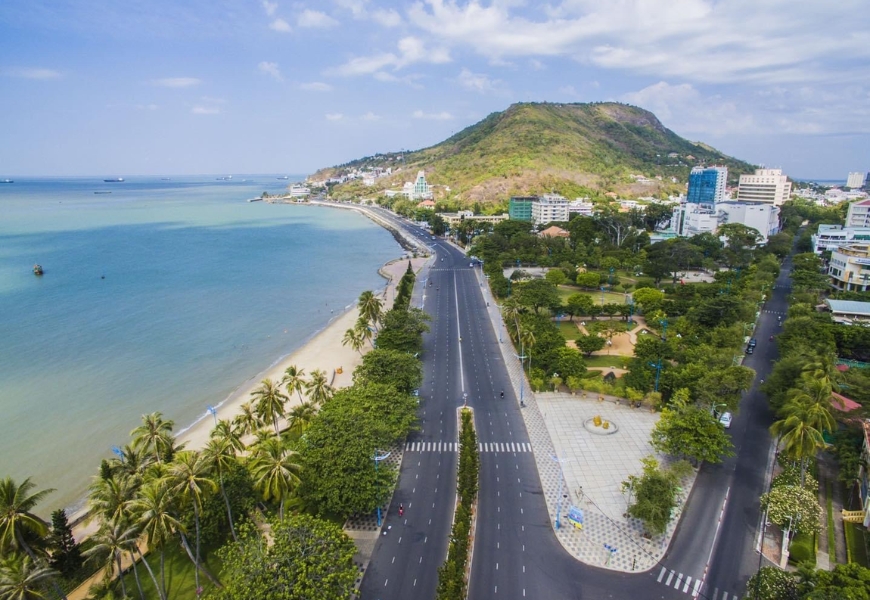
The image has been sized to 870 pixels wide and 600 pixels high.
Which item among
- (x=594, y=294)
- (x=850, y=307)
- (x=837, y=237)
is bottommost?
(x=594, y=294)

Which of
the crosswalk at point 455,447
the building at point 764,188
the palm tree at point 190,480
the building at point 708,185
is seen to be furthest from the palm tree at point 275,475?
the building at point 764,188

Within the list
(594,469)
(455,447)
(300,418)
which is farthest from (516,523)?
(300,418)

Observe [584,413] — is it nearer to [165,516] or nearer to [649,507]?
[649,507]

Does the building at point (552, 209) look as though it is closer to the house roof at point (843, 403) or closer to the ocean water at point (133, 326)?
the ocean water at point (133, 326)

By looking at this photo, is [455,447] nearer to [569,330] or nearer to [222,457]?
Result: [222,457]

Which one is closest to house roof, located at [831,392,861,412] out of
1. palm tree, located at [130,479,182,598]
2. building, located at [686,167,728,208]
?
palm tree, located at [130,479,182,598]

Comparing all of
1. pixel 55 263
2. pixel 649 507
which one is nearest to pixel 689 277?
pixel 649 507
